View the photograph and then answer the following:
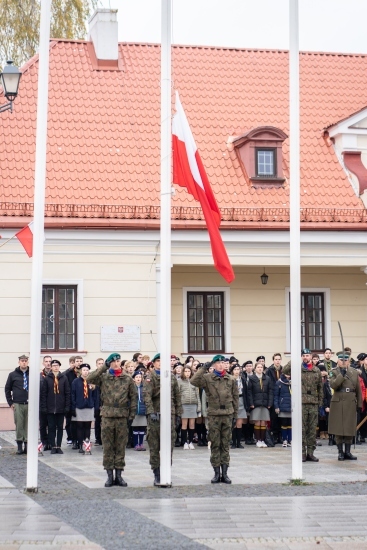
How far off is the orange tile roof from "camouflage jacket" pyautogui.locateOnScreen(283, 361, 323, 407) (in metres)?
8.22

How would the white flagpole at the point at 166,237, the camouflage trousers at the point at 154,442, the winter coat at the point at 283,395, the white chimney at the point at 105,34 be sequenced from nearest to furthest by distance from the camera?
the white flagpole at the point at 166,237, the camouflage trousers at the point at 154,442, the winter coat at the point at 283,395, the white chimney at the point at 105,34

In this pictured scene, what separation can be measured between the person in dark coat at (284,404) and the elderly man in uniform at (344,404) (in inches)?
78.9

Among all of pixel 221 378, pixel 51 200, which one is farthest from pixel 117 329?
pixel 221 378

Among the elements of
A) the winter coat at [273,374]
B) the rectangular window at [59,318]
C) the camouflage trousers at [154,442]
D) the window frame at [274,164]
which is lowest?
the camouflage trousers at [154,442]

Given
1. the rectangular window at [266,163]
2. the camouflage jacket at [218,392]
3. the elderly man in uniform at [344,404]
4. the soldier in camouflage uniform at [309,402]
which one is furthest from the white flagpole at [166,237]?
the rectangular window at [266,163]

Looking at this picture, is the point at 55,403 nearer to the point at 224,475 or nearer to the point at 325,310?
the point at 224,475

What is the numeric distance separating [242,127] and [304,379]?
11.8m

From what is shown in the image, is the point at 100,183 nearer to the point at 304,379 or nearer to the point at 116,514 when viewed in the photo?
the point at 304,379

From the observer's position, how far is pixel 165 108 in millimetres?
15844

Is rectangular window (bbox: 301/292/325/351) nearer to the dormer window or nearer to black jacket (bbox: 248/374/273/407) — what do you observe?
the dormer window

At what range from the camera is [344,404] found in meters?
19.6

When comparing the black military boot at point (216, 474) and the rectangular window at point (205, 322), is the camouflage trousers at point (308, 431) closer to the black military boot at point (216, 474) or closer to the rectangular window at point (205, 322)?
the black military boot at point (216, 474)

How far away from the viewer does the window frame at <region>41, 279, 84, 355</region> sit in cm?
2630

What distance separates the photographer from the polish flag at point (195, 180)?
15.9 meters
